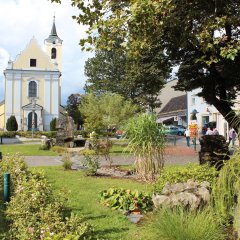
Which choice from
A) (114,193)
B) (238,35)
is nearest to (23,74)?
(238,35)

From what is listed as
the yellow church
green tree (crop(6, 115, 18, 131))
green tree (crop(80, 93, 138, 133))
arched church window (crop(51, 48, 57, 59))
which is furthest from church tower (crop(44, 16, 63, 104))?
green tree (crop(80, 93, 138, 133))

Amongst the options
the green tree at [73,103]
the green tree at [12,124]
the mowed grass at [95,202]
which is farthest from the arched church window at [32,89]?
the mowed grass at [95,202]

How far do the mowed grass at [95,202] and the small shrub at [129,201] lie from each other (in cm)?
17

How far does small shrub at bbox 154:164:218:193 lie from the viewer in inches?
297

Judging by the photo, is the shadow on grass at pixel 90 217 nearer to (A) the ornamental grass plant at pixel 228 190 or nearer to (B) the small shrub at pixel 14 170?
(B) the small shrub at pixel 14 170

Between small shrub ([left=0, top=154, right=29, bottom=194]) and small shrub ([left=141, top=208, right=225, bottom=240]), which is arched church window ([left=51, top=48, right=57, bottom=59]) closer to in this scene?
small shrub ([left=0, top=154, right=29, bottom=194])

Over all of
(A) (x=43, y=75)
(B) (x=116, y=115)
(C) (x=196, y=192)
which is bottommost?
(C) (x=196, y=192)

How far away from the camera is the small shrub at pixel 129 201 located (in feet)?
24.1

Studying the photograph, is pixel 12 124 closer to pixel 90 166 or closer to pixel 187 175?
pixel 90 166

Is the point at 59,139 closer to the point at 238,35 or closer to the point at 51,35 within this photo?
the point at 238,35

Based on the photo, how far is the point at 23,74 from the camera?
71.8 metres

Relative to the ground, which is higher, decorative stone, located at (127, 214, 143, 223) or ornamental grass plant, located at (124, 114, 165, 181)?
ornamental grass plant, located at (124, 114, 165, 181)

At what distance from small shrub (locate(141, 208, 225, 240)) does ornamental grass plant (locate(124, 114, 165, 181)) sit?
21.6 feet

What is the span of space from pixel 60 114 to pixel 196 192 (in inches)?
2719
